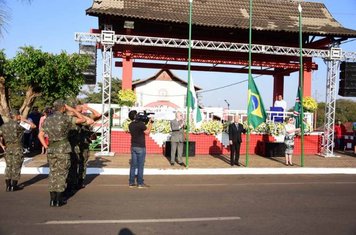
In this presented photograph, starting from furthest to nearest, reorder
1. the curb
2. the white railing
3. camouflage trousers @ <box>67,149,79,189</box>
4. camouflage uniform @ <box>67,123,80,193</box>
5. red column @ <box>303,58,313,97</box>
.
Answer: red column @ <box>303,58,313,97</box> < the white railing < the curb < camouflage trousers @ <box>67,149,79,189</box> < camouflage uniform @ <box>67,123,80,193</box>

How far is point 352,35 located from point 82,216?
1641cm

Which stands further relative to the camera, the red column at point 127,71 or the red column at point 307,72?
the red column at point 307,72

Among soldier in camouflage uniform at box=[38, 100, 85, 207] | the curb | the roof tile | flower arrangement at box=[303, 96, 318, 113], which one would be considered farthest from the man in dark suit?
soldier in camouflage uniform at box=[38, 100, 85, 207]

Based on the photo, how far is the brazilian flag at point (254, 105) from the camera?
509 inches

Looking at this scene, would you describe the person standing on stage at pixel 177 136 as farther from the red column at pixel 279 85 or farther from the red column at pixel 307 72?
the red column at pixel 279 85

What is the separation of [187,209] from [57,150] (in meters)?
2.56

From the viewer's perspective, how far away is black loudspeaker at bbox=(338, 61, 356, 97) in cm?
1630

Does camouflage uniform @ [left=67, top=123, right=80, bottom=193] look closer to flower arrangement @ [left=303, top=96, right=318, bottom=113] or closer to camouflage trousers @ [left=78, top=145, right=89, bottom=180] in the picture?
camouflage trousers @ [left=78, top=145, right=89, bottom=180]

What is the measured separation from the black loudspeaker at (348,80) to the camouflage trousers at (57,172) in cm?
1316

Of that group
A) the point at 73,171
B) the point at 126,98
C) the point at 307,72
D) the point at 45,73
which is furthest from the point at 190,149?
the point at 307,72

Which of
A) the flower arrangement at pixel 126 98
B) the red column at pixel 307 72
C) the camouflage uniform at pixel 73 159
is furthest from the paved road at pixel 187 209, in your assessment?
the red column at pixel 307 72

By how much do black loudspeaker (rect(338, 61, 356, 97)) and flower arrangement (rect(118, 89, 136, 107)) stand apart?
351 inches

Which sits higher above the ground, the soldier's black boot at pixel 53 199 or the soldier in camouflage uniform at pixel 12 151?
the soldier in camouflage uniform at pixel 12 151

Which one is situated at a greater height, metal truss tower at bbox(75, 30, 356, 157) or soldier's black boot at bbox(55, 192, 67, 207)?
metal truss tower at bbox(75, 30, 356, 157)
